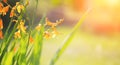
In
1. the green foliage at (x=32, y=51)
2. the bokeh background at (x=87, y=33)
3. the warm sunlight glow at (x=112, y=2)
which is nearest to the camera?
the green foliage at (x=32, y=51)

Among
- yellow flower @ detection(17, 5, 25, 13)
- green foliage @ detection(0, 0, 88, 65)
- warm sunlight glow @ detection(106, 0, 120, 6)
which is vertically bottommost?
warm sunlight glow @ detection(106, 0, 120, 6)

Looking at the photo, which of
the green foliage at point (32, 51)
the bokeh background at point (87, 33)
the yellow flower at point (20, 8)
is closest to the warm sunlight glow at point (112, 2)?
the bokeh background at point (87, 33)

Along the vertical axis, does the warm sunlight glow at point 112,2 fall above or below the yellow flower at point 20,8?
below

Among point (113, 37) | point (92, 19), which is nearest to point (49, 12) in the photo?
point (92, 19)

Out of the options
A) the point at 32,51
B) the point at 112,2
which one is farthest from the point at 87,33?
the point at 32,51

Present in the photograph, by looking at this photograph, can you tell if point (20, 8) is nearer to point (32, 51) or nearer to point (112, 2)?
point (32, 51)

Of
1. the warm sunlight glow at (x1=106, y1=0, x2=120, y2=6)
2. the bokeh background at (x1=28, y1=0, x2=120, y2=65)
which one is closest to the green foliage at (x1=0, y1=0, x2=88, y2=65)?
the bokeh background at (x1=28, y1=0, x2=120, y2=65)

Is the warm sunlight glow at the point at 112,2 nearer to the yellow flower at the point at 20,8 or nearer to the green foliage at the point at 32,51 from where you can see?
the green foliage at the point at 32,51

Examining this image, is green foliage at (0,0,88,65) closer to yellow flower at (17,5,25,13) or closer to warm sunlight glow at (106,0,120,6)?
yellow flower at (17,5,25,13)

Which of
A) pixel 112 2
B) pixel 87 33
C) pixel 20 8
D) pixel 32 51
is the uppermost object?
pixel 20 8
